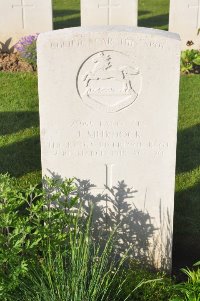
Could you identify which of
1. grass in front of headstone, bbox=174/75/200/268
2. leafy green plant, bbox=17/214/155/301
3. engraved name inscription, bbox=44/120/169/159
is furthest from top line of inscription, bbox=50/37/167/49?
grass in front of headstone, bbox=174/75/200/268

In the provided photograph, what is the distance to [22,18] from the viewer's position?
9078 millimetres

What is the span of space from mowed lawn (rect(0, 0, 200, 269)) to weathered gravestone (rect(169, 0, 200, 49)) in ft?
3.63

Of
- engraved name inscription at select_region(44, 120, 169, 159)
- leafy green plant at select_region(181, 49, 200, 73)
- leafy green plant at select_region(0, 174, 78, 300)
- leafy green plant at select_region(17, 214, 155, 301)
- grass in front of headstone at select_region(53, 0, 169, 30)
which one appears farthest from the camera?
grass in front of headstone at select_region(53, 0, 169, 30)

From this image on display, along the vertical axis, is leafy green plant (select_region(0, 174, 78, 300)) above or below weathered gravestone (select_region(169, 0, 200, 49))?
below

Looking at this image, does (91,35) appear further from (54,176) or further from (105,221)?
(105,221)

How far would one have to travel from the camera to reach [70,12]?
13.7 meters

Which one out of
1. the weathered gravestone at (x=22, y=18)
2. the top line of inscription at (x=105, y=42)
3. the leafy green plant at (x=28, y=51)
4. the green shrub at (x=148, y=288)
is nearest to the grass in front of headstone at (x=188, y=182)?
the green shrub at (x=148, y=288)

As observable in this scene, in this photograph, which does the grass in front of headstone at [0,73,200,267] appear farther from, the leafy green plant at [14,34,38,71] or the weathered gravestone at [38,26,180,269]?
the weathered gravestone at [38,26,180,269]

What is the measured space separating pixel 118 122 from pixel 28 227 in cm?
94

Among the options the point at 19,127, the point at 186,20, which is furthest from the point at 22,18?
the point at 19,127

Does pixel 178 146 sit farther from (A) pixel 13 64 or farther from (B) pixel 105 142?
(A) pixel 13 64

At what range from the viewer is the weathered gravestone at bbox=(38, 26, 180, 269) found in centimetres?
349

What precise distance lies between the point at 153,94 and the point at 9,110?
380cm

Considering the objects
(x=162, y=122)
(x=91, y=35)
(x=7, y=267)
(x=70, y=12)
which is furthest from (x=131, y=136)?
(x=70, y=12)
